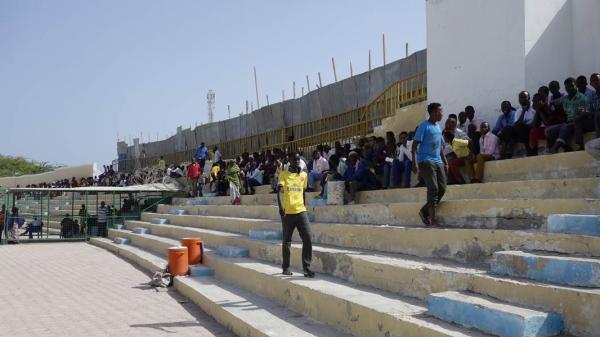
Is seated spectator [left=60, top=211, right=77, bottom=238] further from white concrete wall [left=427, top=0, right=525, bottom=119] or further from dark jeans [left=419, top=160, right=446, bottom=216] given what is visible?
dark jeans [left=419, top=160, right=446, bottom=216]

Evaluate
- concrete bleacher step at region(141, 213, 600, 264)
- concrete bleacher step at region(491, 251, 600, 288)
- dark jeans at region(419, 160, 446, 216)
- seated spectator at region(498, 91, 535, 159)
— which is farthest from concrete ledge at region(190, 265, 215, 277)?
concrete bleacher step at region(491, 251, 600, 288)

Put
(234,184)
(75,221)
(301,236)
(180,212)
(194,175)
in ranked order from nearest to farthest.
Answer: (301,236), (234,184), (180,212), (194,175), (75,221)

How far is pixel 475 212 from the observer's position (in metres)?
6.14

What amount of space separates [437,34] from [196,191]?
36.8 ft

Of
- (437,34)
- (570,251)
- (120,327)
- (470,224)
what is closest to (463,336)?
(570,251)

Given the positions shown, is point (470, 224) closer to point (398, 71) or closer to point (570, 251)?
point (570, 251)

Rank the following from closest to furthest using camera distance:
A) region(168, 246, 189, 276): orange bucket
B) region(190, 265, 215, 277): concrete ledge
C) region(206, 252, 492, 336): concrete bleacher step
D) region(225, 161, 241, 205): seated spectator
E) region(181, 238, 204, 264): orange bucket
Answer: region(206, 252, 492, 336): concrete bleacher step
region(190, 265, 215, 277): concrete ledge
region(168, 246, 189, 276): orange bucket
region(181, 238, 204, 264): orange bucket
region(225, 161, 241, 205): seated spectator

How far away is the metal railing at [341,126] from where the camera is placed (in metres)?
12.9

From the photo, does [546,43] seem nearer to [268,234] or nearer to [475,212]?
[475,212]

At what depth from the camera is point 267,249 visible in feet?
27.5

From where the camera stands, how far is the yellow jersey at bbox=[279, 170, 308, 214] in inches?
274

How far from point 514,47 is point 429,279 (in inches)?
207

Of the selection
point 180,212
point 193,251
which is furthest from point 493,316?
point 180,212

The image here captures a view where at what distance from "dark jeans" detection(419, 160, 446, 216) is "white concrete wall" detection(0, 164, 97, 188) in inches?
1404
